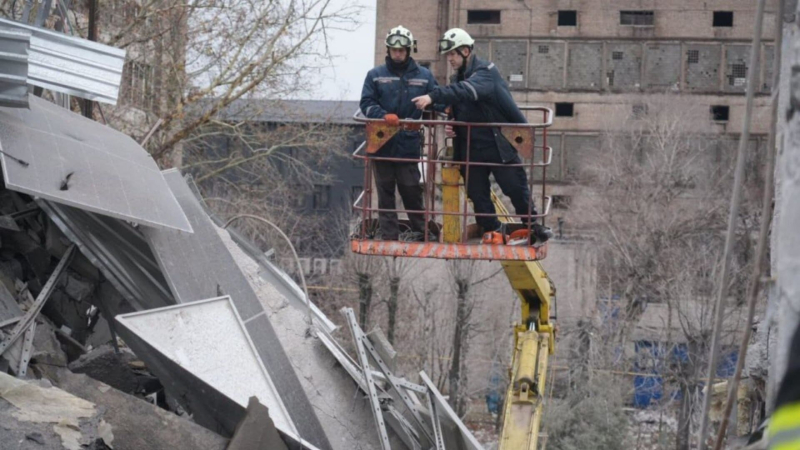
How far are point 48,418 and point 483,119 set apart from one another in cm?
458

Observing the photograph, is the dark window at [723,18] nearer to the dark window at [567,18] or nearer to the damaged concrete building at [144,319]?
the dark window at [567,18]

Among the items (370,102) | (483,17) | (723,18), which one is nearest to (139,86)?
(370,102)

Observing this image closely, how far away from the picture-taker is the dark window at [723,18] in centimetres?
5216

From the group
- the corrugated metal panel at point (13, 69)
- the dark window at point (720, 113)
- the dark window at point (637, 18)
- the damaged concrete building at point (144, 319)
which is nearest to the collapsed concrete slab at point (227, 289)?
the damaged concrete building at point (144, 319)

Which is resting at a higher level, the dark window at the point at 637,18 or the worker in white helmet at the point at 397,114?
the dark window at the point at 637,18

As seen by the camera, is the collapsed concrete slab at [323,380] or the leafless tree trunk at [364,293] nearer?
the collapsed concrete slab at [323,380]

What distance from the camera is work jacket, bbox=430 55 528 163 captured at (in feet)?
29.3

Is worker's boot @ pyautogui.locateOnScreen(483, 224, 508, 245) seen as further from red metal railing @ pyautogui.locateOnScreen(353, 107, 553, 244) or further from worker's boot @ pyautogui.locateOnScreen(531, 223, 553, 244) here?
worker's boot @ pyautogui.locateOnScreen(531, 223, 553, 244)

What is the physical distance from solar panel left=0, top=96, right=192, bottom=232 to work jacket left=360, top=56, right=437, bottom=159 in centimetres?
195

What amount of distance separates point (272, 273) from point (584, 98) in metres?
43.9

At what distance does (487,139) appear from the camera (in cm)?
930

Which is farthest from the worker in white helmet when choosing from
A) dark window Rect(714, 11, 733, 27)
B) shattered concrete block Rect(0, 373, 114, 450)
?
dark window Rect(714, 11, 733, 27)

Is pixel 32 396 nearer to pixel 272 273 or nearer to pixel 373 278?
pixel 272 273

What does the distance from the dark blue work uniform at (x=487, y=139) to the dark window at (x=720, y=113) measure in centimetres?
4407
